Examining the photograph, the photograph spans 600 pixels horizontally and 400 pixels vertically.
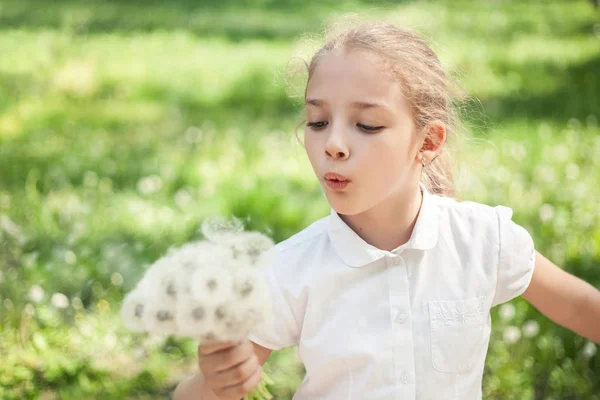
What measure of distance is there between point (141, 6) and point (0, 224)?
6.14 m

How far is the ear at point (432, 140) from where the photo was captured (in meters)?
2.09

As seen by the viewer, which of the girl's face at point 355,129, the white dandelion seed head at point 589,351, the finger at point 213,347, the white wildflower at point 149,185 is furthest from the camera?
the white wildflower at point 149,185

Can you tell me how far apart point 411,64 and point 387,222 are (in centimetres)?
40

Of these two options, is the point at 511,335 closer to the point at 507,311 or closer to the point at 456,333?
the point at 507,311

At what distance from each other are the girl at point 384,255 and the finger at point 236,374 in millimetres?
262

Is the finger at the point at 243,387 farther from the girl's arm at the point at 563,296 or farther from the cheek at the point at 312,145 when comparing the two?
the girl's arm at the point at 563,296

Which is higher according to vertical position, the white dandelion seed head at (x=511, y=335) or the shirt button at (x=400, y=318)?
the shirt button at (x=400, y=318)

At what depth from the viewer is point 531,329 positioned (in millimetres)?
2887

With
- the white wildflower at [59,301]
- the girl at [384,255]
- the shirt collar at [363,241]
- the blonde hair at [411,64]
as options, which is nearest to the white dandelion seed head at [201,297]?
the girl at [384,255]

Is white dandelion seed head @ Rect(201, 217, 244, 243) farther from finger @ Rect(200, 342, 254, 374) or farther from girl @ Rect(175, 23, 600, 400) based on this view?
girl @ Rect(175, 23, 600, 400)

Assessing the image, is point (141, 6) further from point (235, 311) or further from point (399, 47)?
point (235, 311)

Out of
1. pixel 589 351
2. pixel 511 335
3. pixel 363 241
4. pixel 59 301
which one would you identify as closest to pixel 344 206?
pixel 363 241

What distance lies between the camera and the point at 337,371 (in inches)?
77.4

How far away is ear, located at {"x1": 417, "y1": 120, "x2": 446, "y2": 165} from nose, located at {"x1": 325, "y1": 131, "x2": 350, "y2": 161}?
308 mm
